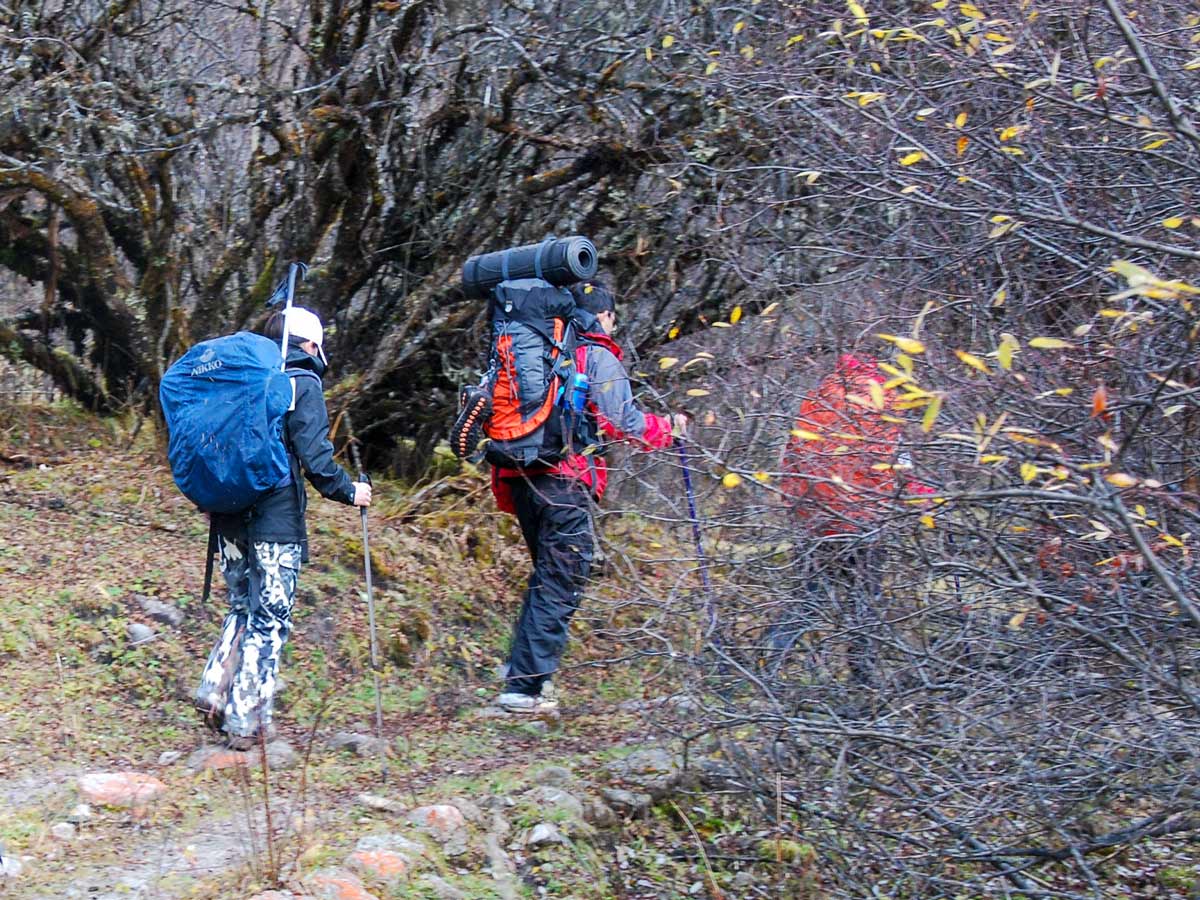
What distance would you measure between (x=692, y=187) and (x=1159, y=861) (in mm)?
4355

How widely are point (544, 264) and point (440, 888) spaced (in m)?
2.84

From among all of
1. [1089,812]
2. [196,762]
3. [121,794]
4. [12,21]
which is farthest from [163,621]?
[1089,812]

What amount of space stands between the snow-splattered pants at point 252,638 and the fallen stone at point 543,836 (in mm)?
1291

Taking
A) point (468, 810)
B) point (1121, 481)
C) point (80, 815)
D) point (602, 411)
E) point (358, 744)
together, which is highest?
point (1121, 481)

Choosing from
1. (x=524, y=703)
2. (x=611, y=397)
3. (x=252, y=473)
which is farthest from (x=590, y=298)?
(x=524, y=703)

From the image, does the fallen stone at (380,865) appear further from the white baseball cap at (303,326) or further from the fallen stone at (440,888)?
the white baseball cap at (303,326)

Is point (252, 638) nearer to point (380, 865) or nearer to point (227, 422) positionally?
point (227, 422)

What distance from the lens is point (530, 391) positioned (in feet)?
18.7

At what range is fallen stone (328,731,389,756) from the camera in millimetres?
5551

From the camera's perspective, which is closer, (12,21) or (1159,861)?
(1159,861)

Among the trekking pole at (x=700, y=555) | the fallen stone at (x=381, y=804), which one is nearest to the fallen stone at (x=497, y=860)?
the fallen stone at (x=381, y=804)

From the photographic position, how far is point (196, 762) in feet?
17.3

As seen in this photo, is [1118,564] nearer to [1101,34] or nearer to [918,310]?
[918,310]

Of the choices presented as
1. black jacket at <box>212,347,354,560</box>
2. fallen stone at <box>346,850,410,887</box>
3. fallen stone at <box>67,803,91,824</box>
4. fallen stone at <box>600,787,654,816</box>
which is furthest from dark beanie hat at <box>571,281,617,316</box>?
fallen stone at <box>67,803,91,824</box>
